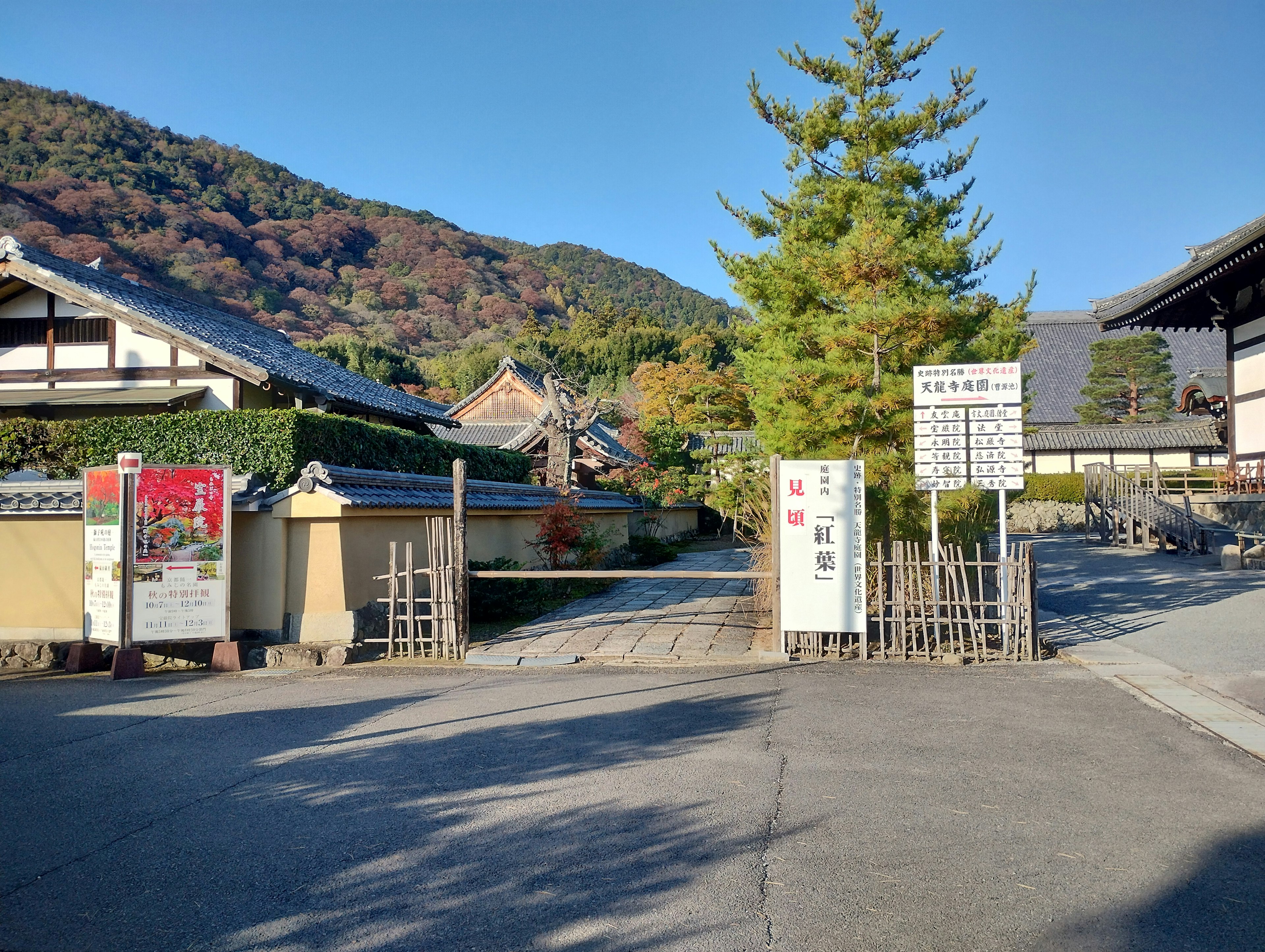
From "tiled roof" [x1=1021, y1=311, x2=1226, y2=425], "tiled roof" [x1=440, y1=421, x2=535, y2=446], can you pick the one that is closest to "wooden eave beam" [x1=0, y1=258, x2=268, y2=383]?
"tiled roof" [x1=440, y1=421, x2=535, y2=446]

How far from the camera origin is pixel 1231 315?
19266 millimetres

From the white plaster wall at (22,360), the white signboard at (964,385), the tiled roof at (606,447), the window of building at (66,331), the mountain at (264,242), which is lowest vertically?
the white signboard at (964,385)

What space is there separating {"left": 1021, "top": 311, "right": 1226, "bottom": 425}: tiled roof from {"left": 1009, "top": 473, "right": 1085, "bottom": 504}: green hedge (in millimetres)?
7774

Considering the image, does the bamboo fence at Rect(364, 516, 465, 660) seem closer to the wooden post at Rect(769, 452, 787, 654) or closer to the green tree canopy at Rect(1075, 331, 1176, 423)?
the wooden post at Rect(769, 452, 787, 654)

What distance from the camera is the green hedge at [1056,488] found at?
3066cm

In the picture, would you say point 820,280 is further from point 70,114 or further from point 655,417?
point 70,114

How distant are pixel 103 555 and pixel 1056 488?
30.0 m

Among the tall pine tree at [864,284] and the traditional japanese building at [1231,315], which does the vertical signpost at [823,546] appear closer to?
the tall pine tree at [864,284]

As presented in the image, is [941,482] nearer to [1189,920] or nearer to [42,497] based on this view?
[1189,920]

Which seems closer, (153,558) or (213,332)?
(153,558)

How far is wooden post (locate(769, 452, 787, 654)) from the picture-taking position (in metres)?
8.96

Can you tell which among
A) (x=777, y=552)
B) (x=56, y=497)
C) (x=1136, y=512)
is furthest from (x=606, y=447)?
(x=777, y=552)

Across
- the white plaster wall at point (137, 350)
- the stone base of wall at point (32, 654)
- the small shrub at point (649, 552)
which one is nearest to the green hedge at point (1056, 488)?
the small shrub at point (649, 552)

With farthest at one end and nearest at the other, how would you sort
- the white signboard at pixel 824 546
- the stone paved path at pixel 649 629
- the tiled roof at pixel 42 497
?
the tiled roof at pixel 42 497
the stone paved path at pixel 649 629
the white signboard at pixel 824 546
